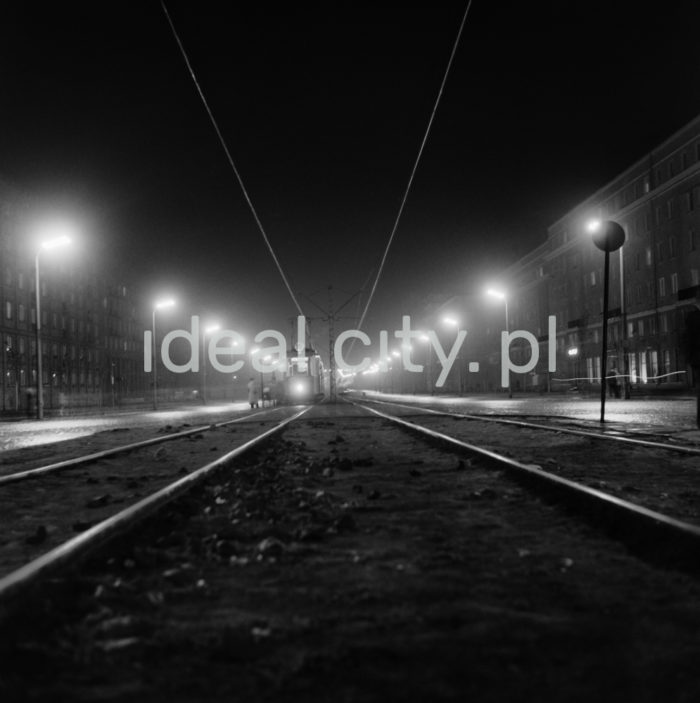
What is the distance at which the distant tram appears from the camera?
5356 cm

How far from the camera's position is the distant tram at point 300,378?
53.6 m

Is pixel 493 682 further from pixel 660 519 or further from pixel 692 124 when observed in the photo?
pixel 692 124

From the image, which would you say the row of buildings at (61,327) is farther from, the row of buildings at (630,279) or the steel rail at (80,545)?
the row of buildings at (630,279)

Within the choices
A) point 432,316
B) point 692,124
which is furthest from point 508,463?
point 432,316

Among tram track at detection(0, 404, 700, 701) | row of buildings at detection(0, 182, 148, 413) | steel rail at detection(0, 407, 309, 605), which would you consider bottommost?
tram track at detection(0, 404, 700, 701)

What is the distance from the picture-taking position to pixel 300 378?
53.9 meters

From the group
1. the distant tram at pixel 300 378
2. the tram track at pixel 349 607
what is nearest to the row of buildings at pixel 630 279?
the distant tram at pixel 300 378

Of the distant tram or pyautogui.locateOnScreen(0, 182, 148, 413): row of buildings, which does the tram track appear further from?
the distant tram

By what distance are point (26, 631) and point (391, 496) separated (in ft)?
13.5

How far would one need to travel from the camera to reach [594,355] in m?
71.8

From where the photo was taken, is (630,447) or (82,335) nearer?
(630,447)

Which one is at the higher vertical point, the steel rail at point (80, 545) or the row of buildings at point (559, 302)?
the row of buildings at point (559, 302)

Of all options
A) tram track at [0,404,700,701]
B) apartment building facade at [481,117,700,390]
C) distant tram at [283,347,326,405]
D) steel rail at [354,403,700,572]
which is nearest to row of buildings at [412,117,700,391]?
apartment building facade at [481,117,700,390]

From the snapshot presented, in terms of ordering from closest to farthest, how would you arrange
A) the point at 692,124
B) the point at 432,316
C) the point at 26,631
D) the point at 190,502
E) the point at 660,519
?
1. the point at 26,631
2. the point at 660,519
3. the point at 190,502
4. the point at 692,124
5. the point at 432,316
